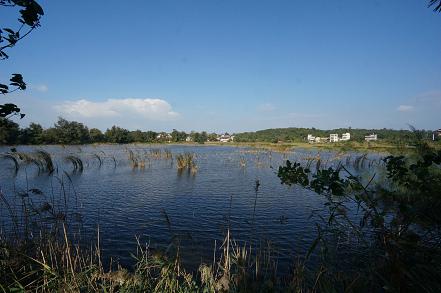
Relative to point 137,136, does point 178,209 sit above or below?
below

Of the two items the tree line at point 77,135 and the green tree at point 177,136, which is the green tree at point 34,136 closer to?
the tree line at point 77,135

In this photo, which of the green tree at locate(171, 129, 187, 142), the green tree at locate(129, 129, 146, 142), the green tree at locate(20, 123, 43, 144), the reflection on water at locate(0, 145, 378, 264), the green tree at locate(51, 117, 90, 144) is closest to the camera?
the reflection on water at locate(0, 145, 378, 264)

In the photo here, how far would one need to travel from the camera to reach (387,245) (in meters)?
2.87

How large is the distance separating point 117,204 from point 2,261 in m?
9.71

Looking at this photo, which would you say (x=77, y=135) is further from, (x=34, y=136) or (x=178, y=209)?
(x=178, y=209)

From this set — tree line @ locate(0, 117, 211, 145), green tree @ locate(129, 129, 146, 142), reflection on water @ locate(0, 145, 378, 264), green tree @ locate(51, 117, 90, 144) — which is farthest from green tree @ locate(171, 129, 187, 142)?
reflection on water @ locate(0, 145, 378, 264)

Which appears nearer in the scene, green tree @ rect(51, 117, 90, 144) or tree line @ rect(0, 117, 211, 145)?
tree line @ rect(0, 117, 211, 145)

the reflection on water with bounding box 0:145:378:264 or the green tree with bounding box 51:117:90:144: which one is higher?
the green tree with bounding box 51:117:90:144

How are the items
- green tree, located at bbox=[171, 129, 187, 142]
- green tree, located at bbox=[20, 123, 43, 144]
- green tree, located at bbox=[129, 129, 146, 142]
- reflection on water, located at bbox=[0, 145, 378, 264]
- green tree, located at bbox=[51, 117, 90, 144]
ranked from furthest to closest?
green tree, located at bbox=[171, 129, 187, 142] < green tree, located at bbox=[129, 129, 146, 142] < green tree, located at bbox=[51, 117, 90, 144] < green tree, located at bbox=[20, 123, 43, 144] < reflection on water, located at bbox=[0, 145, 378, 264]

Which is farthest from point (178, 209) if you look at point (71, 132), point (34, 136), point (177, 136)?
point (177, 136)

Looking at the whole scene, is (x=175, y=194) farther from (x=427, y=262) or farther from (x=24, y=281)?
(x=427, y=262)

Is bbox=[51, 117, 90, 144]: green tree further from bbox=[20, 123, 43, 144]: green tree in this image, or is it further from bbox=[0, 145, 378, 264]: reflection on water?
bbox=[0, 145, 378, 264]: reflection on water

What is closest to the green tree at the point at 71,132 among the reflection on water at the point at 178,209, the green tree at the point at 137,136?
the green tree at the point at 137,136

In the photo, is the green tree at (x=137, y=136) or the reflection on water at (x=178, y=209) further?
the green tree at (x=137, y=136)
